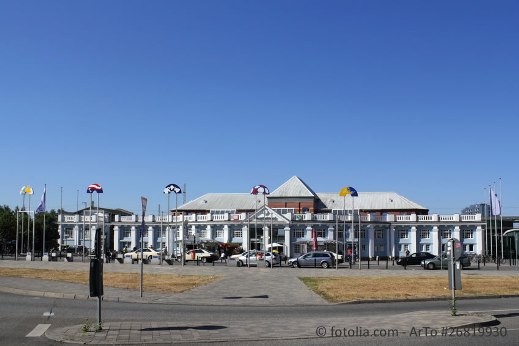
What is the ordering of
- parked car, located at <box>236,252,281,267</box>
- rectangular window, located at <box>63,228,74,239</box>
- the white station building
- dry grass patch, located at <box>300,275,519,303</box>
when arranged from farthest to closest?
rectangular window, located at <box>63,228,74,239</box> < the white station building < parked car, located at <box>236,252,281,267</box> < dry grass patch, located at <box>300,275,519,303</box>

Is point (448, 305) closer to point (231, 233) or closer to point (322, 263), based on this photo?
point (322, 263)

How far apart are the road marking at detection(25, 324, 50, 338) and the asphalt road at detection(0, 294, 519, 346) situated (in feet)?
0.42

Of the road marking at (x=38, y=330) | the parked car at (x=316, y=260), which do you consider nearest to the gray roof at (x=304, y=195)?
the parked car at (x=316, y=260)

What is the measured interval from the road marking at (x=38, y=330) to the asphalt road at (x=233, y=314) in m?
0.13

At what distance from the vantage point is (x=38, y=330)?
47.5ft

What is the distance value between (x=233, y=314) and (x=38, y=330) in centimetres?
628

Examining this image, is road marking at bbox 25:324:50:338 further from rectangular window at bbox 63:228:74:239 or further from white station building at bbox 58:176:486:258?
rectangular window at bbox 63:228:74:239

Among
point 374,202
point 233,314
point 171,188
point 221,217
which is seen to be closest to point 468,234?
point 374,202

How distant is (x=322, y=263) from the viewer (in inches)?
2212

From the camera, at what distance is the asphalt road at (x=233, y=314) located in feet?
42.5

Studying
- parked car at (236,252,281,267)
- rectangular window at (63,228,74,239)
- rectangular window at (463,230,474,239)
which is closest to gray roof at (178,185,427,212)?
rectangular window at (463,230,474,239)

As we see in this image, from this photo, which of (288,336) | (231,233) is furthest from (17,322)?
(231,233)

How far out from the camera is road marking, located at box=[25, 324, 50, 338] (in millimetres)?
13704

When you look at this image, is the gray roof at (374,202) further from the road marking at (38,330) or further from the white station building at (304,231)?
the road marking at (38,330)
